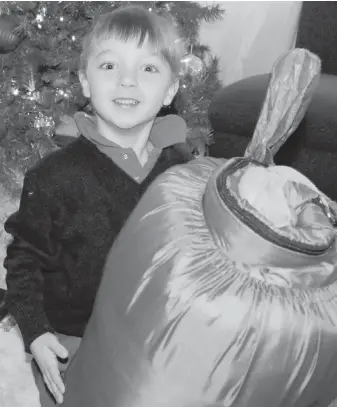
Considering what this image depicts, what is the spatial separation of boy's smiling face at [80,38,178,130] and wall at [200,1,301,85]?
5.10 feet

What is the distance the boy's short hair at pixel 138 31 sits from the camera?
2.81 ft

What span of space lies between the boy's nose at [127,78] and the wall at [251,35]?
5.22ft

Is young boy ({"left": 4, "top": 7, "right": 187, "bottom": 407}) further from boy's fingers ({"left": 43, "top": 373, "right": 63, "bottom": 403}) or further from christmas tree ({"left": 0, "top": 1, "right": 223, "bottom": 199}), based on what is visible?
christmas tree ({"left": 0, "top": 1, "right": 223, "bottom": 199})

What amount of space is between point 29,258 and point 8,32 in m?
1.06

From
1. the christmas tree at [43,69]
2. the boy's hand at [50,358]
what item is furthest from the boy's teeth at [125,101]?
the christmas tree at [43,69]

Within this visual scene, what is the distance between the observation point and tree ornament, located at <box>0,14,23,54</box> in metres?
1.67

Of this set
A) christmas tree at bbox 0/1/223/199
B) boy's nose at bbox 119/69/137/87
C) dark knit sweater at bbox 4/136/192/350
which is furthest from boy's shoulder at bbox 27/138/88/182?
christmas tree at bbox 0/1/223/199

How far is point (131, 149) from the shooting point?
90cm

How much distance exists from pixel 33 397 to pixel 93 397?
1.31ft

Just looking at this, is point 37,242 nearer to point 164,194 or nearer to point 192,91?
point 164,194

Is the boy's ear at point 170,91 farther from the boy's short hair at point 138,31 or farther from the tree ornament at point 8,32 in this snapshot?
the tree ornament at point 8,32

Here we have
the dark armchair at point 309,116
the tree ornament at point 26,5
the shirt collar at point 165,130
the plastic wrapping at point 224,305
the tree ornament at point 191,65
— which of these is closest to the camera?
the plastic wrapping at point 224,305

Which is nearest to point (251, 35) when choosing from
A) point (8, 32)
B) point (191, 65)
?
point (191, 65)

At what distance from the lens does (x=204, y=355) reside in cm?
62
